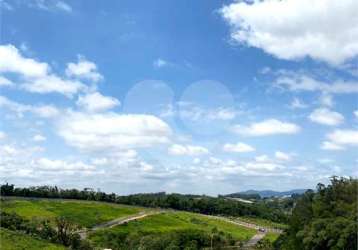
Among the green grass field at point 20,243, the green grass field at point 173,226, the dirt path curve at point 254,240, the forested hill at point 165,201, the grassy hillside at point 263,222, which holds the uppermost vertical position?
the forested hill at point 165,201

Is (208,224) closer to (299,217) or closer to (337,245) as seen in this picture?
(299,217)

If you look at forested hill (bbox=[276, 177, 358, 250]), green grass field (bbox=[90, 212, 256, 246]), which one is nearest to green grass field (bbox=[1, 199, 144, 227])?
green grass field (bbox=[90, 212, 256, 246])

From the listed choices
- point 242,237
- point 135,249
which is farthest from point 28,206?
point 242,237

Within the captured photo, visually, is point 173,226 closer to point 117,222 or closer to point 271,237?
point 117,222

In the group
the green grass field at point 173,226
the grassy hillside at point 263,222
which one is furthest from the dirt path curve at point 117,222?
the grassy hillside at point 263,222

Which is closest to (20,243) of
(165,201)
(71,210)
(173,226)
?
(71,210)

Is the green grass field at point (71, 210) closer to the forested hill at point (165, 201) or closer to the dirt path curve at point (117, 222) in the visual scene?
the dirt path curve at point (117, 222)

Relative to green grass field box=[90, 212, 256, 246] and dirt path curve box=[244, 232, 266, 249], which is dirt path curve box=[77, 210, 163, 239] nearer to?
green grass field box=[90, 212, 256, 246]
